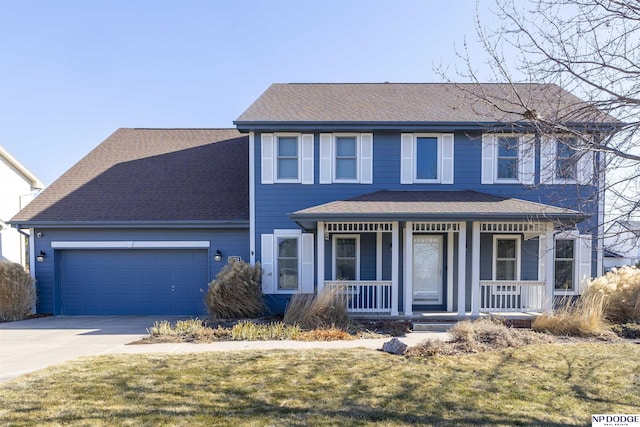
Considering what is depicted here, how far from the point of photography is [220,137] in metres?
14.3

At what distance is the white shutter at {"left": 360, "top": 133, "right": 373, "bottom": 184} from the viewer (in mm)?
10375

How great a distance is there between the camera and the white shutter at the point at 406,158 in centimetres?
1038

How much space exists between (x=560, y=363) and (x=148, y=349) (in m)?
7.11

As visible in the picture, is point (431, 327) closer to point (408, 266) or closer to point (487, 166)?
point (408, 266)

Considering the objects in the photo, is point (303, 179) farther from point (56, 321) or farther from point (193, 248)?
point (56, 321)

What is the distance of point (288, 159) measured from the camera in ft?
34.1

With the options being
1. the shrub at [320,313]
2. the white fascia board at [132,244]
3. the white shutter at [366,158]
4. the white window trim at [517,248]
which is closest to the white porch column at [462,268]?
the white window trim at [517,248]

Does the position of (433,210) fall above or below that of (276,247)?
above

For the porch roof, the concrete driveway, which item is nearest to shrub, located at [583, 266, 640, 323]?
the porch roof

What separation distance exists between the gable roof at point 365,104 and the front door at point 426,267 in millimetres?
3493

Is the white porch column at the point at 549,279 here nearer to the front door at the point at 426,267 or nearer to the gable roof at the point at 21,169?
the front door at the point at 426,267

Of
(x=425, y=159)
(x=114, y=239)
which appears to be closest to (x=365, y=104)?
(x=425, y=159)

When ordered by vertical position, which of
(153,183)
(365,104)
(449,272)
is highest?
(365,104)

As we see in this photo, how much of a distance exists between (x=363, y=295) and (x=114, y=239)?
25.8 ft
